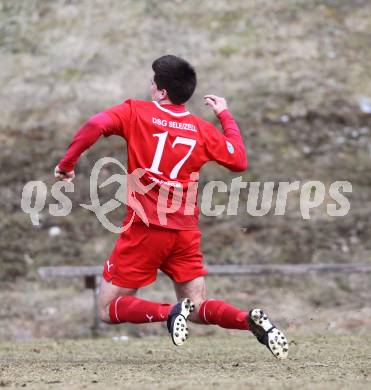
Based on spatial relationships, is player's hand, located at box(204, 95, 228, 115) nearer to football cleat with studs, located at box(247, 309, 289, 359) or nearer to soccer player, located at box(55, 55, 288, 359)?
soccer player, located at box(55, 55, 288, 359)

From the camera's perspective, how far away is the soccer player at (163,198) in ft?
19.7

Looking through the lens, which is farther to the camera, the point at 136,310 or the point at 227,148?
the point at 227,148

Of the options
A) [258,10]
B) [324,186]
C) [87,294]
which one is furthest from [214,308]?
[258,10]

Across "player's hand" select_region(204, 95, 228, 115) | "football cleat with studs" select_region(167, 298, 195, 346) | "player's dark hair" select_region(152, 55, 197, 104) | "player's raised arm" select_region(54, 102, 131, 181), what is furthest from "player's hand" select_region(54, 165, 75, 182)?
"player's hand" select_region(204, 95, 228, 115)

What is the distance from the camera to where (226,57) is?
57.9 ft

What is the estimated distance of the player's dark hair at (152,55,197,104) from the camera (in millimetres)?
6105

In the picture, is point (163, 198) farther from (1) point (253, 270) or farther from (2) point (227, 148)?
(1) point (253, 270)

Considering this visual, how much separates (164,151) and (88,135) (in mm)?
519

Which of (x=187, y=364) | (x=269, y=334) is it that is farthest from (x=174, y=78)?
(x=187, y=364)

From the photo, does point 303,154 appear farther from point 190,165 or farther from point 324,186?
point 190,165

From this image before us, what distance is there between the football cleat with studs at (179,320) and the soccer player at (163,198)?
14 mm

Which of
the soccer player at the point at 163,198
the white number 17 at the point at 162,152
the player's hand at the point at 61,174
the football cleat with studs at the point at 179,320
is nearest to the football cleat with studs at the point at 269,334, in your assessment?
the soccer player at the point at 163,198

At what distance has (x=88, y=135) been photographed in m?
5.80

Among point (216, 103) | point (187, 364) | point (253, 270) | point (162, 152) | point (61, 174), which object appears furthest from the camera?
point (253, 270)
